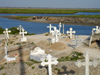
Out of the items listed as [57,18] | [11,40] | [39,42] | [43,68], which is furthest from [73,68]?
[57,18]

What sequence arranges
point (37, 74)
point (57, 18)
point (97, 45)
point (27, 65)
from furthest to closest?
point (57, 18) < point (97, 45) < point (27, 65) < point (37, 74)

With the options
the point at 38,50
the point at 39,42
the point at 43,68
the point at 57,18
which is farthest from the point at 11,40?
the point at 57,18

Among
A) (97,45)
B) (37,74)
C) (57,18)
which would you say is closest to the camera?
(37,74)

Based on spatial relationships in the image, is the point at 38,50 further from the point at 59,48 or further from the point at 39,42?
the point at 39,42

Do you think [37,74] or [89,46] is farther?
[89,46]

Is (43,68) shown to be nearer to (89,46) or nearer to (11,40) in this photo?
(89,46)

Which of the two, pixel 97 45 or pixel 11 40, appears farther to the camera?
pixel 11 40

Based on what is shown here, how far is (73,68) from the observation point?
995cm

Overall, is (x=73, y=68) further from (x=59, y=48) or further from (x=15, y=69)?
(x=59, y=48)

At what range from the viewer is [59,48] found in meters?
15.2

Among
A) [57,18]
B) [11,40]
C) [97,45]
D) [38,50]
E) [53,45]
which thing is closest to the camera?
[38,50]

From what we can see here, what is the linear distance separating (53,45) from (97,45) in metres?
3.51

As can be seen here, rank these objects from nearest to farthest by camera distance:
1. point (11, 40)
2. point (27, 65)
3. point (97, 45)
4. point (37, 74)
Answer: point (37, 74) → point (27, 65) → point (97, 45) → point (11, 40)

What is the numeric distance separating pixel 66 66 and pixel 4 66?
3439mm
